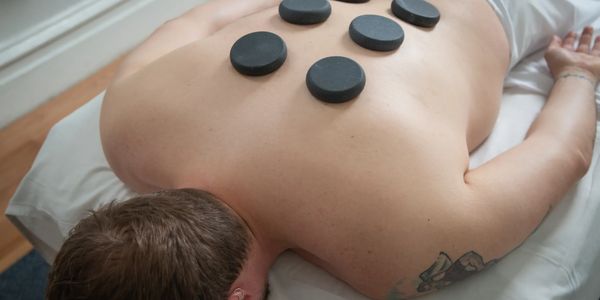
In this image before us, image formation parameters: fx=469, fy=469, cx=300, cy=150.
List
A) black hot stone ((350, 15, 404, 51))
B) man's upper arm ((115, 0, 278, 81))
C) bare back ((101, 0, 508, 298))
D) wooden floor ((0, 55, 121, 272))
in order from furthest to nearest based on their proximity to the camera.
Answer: wooden floor ((0, 55, 121, 272)), man's upper arm ((115, 0, 278, 81)), black hot stone ((350, 15, 404, 51)), bare back ((101, 0, 508, 298))

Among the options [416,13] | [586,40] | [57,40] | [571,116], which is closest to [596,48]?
[586,40]

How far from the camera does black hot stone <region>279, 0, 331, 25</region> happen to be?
2.60 ft

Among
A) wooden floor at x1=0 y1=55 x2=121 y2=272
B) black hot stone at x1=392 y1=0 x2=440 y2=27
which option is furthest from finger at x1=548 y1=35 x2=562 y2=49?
wooden floor at x1=0 y1=55 x2=121 y2=272

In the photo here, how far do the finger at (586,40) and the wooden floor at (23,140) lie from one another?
54.4 inches

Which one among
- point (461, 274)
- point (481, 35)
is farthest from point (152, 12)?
point (461, 274)

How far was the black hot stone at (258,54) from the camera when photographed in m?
0.72

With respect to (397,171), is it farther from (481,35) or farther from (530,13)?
(530,13)

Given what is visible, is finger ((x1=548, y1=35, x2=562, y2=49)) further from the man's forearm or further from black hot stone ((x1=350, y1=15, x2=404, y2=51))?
black hot stone ((x1=350, y1=15, x2=404, y2=51))

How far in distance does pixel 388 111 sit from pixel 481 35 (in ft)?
1.09

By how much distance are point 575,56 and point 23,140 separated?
1.52 m

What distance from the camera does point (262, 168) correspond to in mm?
663

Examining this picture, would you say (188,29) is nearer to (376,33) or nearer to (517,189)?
(376,33)

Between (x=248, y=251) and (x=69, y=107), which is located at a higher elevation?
(x=248, y=251)

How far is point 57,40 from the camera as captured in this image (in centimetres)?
155
